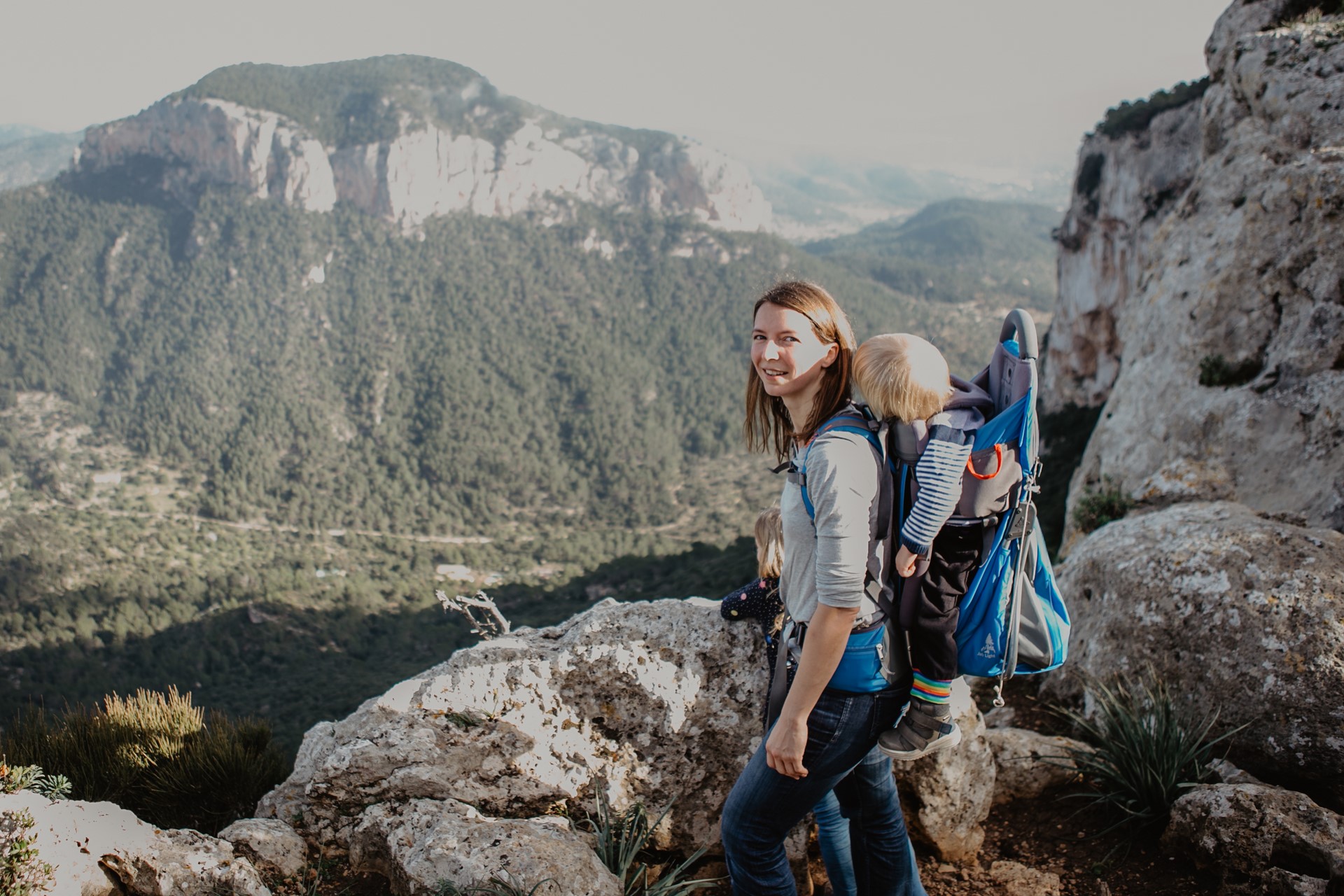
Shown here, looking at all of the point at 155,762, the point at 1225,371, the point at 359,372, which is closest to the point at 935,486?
the point at 155,762

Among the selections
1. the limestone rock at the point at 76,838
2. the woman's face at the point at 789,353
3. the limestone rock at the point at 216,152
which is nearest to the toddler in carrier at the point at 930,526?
the woman's face at the point at 789,353

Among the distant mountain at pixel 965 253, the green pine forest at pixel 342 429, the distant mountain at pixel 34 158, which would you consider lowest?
the green pine forest at pixel 342 429

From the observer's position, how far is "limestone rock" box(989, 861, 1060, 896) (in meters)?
3.13

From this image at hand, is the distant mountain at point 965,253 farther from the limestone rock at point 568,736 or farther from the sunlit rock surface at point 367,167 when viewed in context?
the limestone rock at point 568,736

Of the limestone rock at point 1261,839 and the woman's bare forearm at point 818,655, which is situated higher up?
the woman's bare forearm at point 818,655

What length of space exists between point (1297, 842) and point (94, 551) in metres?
65.1

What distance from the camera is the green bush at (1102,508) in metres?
6.85

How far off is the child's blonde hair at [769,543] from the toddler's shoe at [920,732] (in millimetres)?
909

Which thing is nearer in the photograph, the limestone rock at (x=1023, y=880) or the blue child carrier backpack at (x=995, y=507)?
the blue child carrier backpack at (x=995, y=507)

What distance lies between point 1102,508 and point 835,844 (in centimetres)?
556

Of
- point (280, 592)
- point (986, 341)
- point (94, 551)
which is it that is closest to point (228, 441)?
point (94, 551)

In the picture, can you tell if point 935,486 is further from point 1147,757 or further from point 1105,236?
point 1105,236

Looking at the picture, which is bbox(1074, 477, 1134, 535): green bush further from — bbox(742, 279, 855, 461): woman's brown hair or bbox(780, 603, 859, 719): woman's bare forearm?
bbox(780, 603, 859, 719): woman's bare forearm

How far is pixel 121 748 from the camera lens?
3938 millimetres
